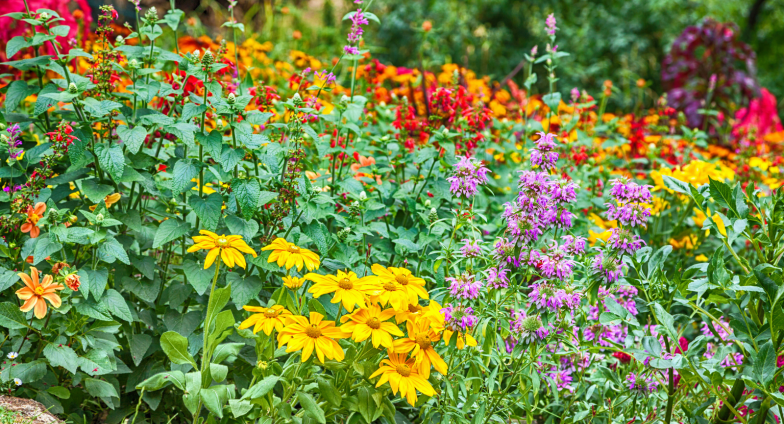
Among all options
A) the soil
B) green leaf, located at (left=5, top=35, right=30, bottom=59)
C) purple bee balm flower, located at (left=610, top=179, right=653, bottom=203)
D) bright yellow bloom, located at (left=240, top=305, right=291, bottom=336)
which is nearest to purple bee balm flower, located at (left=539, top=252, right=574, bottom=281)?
purple bee balm flower, located at (left=610, top=179, right=653, bottom=203)

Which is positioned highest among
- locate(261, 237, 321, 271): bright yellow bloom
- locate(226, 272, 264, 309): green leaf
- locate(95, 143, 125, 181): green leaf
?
locate(95, 143, 125, 181): green leaf

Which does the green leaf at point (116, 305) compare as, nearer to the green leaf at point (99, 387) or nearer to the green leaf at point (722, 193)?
the green leaf at point (99, 387)

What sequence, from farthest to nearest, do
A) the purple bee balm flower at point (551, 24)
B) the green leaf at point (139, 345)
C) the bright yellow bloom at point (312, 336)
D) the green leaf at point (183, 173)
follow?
the purple bee balm flower at point (551, 24), the green leaf at point (139, 345), the green leaf at point (183, 173), the bright yellow bloom at point (312, 336)

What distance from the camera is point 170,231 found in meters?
1.79

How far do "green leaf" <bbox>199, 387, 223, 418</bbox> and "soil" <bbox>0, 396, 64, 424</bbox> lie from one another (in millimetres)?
455

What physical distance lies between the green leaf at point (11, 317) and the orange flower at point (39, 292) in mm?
132

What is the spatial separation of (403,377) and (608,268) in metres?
0.56

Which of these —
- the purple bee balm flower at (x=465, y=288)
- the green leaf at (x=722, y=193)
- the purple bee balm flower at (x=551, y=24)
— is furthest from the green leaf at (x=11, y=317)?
Answer: the purple bee balm flower at (x=551, y=24)

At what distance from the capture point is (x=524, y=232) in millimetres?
1512

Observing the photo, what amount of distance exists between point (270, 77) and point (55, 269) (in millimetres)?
2733

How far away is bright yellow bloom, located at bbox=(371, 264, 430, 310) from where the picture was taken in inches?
56.8

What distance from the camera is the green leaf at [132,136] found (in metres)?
1.73

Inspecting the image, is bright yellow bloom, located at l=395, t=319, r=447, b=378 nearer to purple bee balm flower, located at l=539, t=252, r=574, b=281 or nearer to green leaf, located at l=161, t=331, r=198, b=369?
purple bee balm flower, located at l=539, t=252, r=574, b=281

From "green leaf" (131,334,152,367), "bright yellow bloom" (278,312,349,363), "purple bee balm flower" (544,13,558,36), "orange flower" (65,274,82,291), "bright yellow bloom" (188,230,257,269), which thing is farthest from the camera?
"purple bee balm flower" (544,13,558,36)
